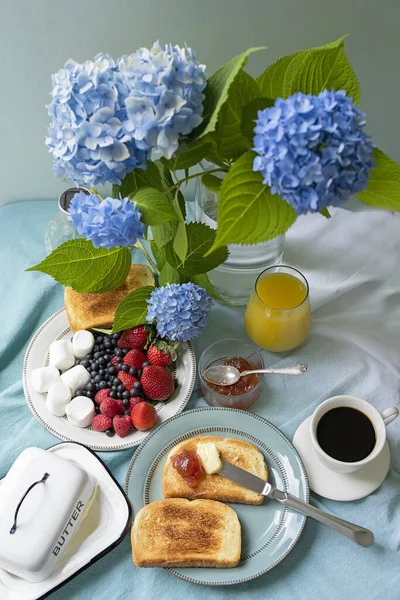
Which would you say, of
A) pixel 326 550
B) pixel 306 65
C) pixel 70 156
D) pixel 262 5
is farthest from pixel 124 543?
pixel 262 5

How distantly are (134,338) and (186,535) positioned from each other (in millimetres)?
356

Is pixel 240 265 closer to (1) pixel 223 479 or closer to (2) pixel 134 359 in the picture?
(2) pixel 134 359

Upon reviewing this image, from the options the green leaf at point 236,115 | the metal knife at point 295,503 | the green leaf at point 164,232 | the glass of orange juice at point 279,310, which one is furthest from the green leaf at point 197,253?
the metal knife at point 295,503

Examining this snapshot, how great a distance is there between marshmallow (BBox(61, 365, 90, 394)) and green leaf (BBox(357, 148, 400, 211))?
60cm

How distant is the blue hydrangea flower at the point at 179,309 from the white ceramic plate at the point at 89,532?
0.25m

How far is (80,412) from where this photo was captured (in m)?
1.09

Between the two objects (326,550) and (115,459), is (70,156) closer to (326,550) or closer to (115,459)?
(115,459)

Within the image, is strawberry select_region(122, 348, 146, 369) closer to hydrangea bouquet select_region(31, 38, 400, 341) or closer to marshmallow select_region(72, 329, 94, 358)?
marshmallow select_region(72, 329, 94, 358)

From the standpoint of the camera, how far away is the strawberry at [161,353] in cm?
114

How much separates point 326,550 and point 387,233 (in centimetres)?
66

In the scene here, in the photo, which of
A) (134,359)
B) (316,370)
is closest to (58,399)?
(134,359)

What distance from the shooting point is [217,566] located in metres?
0.97

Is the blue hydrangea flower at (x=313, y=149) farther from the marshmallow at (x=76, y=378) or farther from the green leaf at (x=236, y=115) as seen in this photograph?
the marshmallow at (x=76, y=378)

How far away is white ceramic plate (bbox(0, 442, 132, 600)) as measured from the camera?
3.13ft
